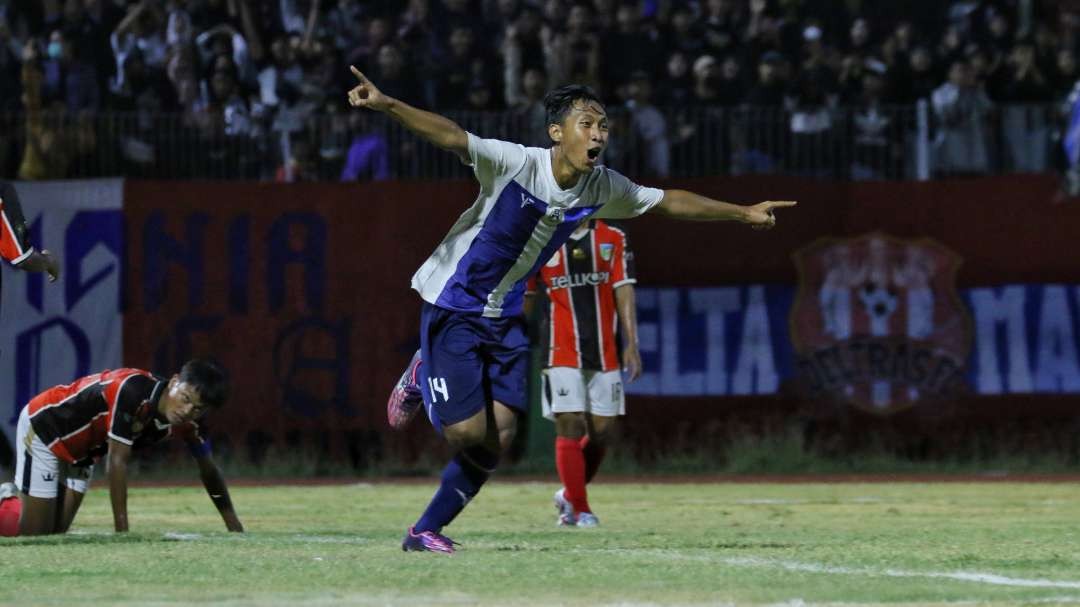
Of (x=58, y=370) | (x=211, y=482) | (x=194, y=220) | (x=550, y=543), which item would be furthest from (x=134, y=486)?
(x=550, y=543)

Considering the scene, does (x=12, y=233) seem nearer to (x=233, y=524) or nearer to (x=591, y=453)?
(x=233, y=524)

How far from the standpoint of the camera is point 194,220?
1845 centimetres

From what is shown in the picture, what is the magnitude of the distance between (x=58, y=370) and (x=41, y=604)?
1077 centimetres

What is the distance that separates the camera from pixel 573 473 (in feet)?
42.7

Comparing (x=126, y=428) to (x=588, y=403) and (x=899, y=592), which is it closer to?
(x=588, y=403)

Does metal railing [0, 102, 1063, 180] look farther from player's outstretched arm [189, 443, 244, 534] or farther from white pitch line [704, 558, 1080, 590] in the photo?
white pitch line [704, 558, 1080, 590]

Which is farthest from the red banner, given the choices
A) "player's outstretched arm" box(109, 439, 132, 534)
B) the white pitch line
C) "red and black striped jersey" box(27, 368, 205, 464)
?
the white pitch line

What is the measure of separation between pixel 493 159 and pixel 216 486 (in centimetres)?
351

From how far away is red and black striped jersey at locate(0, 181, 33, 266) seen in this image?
11273 millimetres

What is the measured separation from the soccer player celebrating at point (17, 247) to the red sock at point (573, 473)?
357cm

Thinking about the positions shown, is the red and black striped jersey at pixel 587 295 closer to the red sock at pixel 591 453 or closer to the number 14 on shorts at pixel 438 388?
the red sock at pixel 591 453

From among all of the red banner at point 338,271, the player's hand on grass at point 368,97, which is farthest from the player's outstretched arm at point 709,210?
the red banner at point 338,271

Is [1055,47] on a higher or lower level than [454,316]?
higher

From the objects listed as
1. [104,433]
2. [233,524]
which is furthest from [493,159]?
[104,433]
